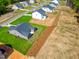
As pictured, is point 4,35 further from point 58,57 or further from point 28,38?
point 58,57

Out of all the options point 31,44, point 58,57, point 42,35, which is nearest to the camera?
point 58,57

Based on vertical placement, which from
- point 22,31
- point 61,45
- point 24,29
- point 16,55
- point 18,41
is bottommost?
point 61,45

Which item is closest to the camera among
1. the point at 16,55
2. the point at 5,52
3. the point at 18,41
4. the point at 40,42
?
the point at 5,52

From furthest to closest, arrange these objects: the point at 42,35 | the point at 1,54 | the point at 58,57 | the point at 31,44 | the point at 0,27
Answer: the point at 0,27, the point at 42,35, the point at 31,44, the point at 58,57, the point at 1,54

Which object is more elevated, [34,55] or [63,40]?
[34,55]

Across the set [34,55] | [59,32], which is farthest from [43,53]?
[59,32]

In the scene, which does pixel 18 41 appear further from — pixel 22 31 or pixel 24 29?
pixel 24 29

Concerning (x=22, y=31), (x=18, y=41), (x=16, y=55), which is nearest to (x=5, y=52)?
(x=16, y=55)

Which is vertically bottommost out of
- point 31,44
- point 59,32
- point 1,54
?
point 59,32

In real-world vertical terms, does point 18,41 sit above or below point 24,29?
below
